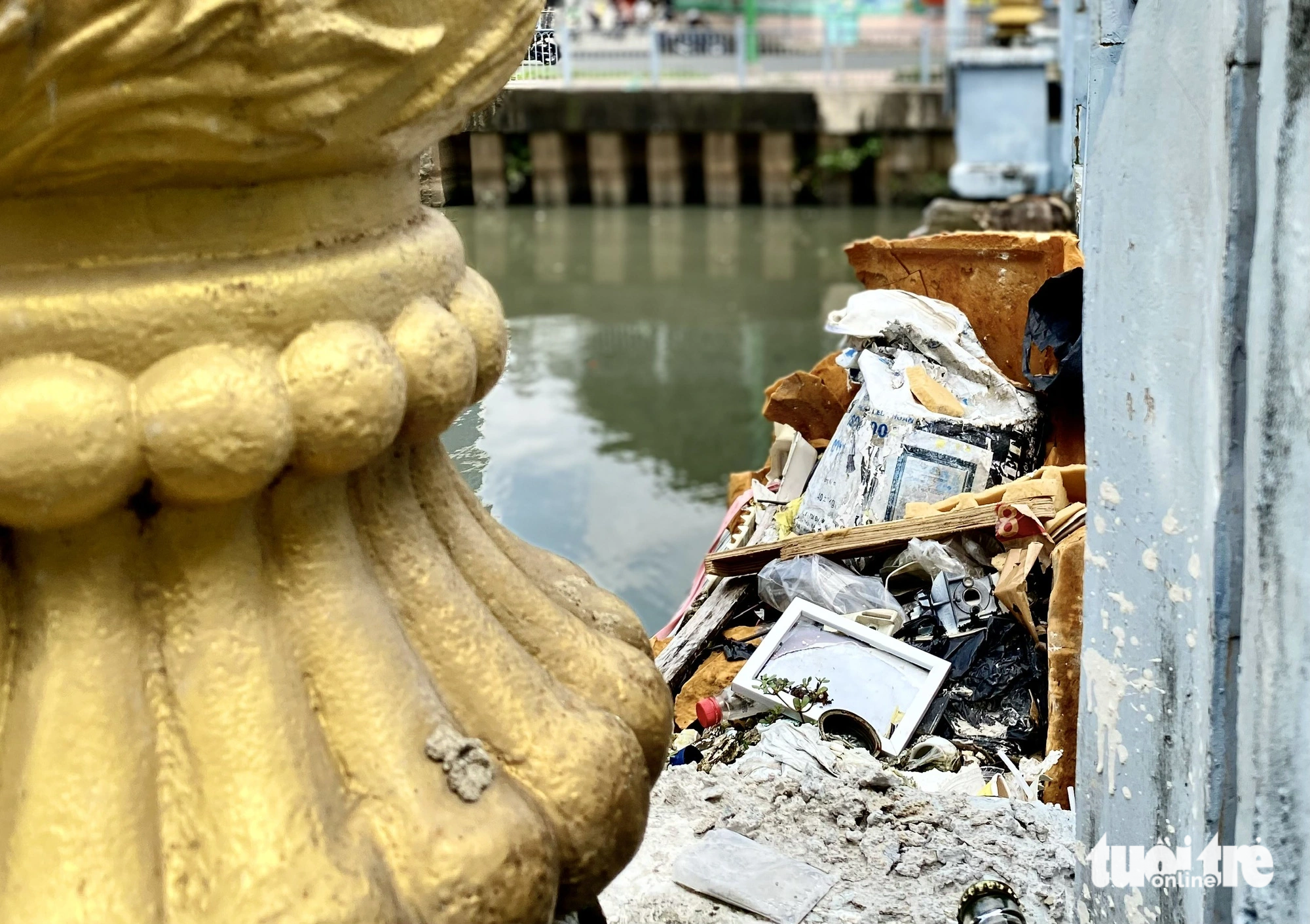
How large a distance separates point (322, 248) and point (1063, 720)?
8.16 feet

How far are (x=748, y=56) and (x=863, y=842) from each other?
12899 millimetres

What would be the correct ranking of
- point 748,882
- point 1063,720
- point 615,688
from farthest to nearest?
point 1063,720 → point 748,882 → point 615,688

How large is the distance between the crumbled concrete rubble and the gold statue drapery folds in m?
0.74

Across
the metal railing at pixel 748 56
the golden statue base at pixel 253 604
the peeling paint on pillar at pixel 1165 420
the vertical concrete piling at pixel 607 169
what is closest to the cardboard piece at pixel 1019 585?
the peeling paint on pillar at pixel 1165 420

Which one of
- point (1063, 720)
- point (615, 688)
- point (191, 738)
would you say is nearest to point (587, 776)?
point (615, 688)

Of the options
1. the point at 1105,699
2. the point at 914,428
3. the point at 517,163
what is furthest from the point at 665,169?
the point at 1105,699

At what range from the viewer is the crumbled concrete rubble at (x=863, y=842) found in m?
1.93

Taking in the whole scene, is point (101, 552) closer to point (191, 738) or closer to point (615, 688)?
point (191, 738)

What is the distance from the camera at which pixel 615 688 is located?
1417 mm

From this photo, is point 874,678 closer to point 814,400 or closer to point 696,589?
point 696,589

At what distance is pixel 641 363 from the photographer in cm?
825

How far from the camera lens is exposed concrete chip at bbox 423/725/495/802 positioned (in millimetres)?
1204

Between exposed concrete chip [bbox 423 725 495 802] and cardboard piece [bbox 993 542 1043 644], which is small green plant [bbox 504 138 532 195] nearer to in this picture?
cardboard piece [bbox 993 542 1043 644]

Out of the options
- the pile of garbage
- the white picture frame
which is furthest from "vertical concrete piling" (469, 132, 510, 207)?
the white picture frame
